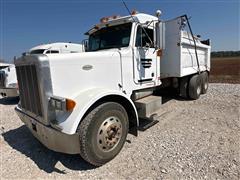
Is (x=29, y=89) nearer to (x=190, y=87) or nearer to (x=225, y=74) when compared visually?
(x=190, y=87)

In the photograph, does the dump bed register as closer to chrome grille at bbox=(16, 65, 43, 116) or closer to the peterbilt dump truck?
the peterbilt dump truck

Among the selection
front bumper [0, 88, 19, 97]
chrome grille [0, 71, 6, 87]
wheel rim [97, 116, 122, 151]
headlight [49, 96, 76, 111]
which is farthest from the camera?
chrome grille [0, 71, 6, 87]

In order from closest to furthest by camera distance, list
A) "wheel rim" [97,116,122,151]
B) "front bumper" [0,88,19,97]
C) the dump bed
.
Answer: "wheel rim" [97,116,122,151] < the dump bed < "front bumper" [0,88,19,97]

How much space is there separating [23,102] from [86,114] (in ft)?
4.49

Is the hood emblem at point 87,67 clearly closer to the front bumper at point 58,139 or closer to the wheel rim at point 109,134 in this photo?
the wheel rim at point 109,134

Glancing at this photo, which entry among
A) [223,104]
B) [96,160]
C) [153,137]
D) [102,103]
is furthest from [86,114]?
[223,104]

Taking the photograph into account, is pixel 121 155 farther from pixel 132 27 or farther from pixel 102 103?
pixel 132 27

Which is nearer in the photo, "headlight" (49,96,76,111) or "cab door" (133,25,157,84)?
"headlight" (49,96,76,111)

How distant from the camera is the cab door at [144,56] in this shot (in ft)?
13.1

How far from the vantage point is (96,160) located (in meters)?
2.87

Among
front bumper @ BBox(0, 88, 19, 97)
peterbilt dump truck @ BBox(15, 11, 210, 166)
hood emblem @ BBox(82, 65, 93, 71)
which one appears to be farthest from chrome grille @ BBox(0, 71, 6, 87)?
hood emblem @ BBox(82, 65, 93, 71)

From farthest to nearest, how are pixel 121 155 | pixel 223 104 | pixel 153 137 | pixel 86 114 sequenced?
pixel 223 104 → pixel 153 137 → pixel 121 155 → pixel 86 114

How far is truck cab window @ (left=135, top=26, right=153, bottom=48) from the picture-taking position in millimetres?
4008

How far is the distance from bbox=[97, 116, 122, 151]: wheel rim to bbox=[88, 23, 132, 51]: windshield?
172cm
